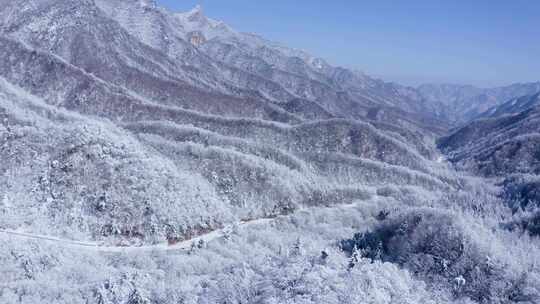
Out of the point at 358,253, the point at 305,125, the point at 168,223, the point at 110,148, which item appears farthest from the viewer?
the point at 305,125

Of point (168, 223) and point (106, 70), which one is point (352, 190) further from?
point (106, 70)

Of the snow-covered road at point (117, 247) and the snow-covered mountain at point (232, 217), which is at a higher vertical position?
the snow-covered mountain at point (232, 217)

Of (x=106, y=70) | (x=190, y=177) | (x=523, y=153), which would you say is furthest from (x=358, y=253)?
(x=106, y=70)

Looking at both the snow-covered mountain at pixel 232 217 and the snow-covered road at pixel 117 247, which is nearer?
the snow-covered mountain at pixel 232 217

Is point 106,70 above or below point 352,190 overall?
above

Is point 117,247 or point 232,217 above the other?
point 232,217

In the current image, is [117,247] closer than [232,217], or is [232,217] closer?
[117,247]

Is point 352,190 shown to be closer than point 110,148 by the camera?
No

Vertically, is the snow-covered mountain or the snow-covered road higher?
the snow-covered mountain

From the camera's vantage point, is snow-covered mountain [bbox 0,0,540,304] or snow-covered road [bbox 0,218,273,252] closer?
snow-covered mountain [bbox 0,0,540,304]

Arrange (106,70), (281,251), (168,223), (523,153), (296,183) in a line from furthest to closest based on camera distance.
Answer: (106,70) → (523,153) → (296,183) → (168,223) → (281,251)

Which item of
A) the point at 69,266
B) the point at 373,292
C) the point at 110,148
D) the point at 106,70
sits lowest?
the point at 69,266
